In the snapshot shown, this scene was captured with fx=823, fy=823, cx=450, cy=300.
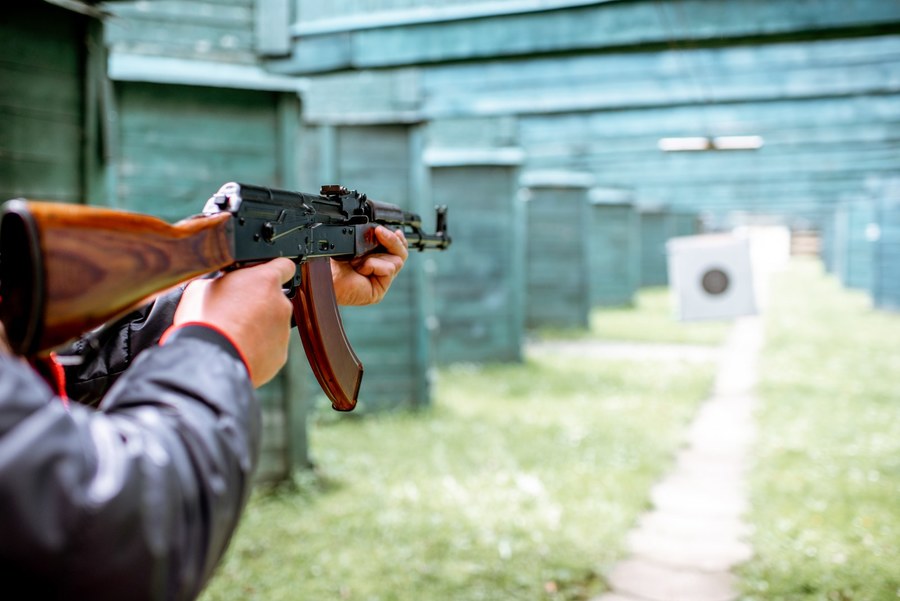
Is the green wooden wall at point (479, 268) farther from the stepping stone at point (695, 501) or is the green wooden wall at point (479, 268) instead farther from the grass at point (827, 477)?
the stepping stone at point (695, 501)

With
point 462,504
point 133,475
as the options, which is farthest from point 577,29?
point 133,475

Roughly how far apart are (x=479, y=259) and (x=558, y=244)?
4.28 meters

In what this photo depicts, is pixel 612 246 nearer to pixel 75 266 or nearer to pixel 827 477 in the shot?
pixel 827 477

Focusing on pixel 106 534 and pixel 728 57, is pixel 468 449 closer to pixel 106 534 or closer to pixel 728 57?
pixel 728 57

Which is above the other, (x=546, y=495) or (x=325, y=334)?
(x=325, y=334)

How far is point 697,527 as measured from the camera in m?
5.01

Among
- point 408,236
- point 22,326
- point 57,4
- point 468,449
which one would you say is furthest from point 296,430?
point 22,326

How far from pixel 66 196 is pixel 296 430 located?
2.36 metres

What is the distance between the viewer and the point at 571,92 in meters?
8.55

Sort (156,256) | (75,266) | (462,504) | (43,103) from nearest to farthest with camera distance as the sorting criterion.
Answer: (75,266)
(156,256)
(43,103)
(462,504)

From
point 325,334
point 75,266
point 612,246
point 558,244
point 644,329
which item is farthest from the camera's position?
point 612,246

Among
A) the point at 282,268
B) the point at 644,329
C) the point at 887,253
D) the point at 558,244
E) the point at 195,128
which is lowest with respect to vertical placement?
the point at 644,329

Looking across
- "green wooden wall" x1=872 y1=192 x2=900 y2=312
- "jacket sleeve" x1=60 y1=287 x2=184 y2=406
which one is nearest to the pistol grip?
"jacket sleeve" x1=60 y1=287 x2=184 y2=406

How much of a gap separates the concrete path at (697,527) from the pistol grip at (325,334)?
2622 mm
